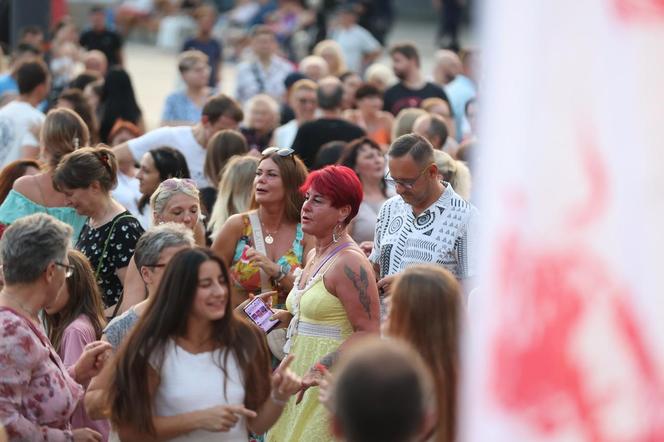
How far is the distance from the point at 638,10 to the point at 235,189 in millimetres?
5517

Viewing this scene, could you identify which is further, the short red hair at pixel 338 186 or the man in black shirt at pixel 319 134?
the man in black shirt at pixel 319 134

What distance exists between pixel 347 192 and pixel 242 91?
31.0 feet

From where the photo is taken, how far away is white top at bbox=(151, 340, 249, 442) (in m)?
4.08

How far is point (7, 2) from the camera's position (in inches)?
797

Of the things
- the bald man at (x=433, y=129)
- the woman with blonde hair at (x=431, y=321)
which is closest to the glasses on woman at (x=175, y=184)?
the woman with blonde hair at (x=431, y=321)

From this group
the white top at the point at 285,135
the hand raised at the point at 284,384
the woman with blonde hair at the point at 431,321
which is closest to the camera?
the woman with blonde hair at the point at 431,321

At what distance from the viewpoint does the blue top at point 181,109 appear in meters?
11.8

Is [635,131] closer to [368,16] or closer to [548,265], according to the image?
[548,265]

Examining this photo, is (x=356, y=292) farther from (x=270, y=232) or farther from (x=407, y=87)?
(x=407, y=87)

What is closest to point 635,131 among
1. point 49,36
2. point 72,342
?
point 72,342

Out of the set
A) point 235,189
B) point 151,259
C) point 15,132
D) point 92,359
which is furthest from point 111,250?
point 15,132

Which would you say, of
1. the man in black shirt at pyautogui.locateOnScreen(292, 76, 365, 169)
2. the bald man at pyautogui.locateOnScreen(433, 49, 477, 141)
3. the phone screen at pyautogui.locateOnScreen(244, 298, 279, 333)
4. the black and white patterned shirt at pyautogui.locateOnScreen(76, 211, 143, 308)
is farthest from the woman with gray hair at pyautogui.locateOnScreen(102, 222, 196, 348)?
the bald man at pyautogui.locateOnScreen(433, 49, 477, 141)

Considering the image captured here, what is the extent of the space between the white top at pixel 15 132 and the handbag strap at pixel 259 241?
366cm

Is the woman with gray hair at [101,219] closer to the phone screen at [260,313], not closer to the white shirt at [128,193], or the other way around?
the phone screen at [260,313]
